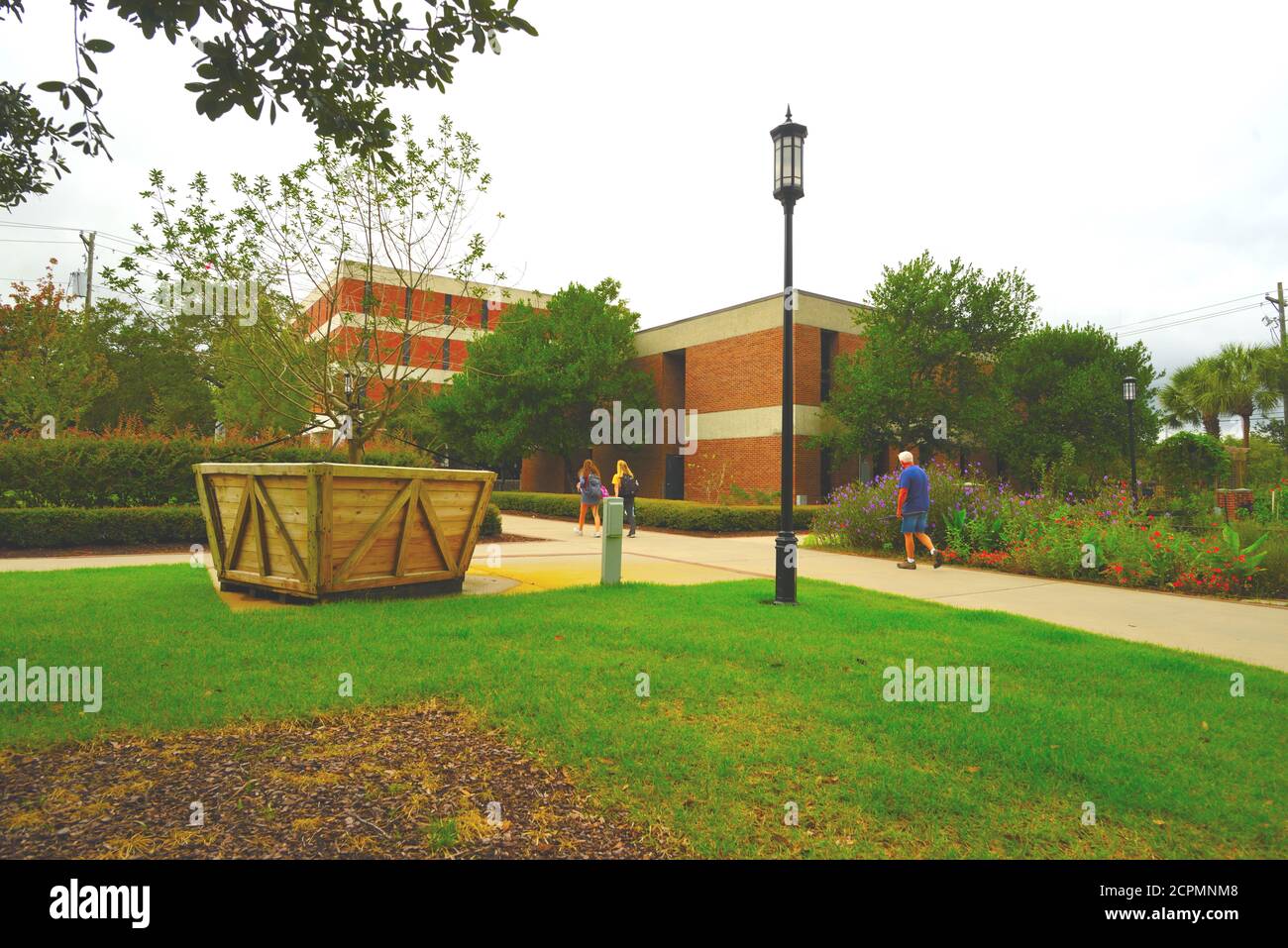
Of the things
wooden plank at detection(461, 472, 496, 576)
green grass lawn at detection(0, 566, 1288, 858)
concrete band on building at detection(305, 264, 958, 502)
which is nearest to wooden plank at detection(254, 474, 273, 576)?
green grass lawn at detection(0, 566, 1288, 858)

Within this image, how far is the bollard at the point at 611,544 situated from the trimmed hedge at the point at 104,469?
917cm

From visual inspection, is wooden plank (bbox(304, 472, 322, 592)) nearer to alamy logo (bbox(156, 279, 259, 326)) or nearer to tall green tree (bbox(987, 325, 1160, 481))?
alamy logo (bbox(156, 279, 259, 326))

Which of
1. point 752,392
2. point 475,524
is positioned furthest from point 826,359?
point 475,524

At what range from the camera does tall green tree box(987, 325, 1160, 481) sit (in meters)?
23.3

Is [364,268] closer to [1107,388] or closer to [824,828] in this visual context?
[824,828]

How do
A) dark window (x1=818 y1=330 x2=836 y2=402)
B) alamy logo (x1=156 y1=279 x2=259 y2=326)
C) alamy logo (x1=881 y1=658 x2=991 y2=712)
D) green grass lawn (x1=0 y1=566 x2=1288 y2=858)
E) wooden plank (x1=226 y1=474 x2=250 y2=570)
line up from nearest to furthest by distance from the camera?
green grass lawn (x1=0 y1=566 x2=1288 y2=858)
alamy logo (x1=881 y1=658 x2=991 y2=712)
wooden plank (x1=226 y1=474 x2=250 y2=570)
alamy logo (x1=156 y1=279 x2=259 y2=326)
dark window (x1=818 y1=330 x2=836 y2=402)

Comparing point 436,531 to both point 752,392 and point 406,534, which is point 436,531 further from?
point 752,392

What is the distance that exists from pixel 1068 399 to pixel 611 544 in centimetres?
2069

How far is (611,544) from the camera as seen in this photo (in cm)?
873

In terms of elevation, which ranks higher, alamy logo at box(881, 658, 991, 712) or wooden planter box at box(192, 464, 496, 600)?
wooden planter box at box(192, 464, 496, 600)
